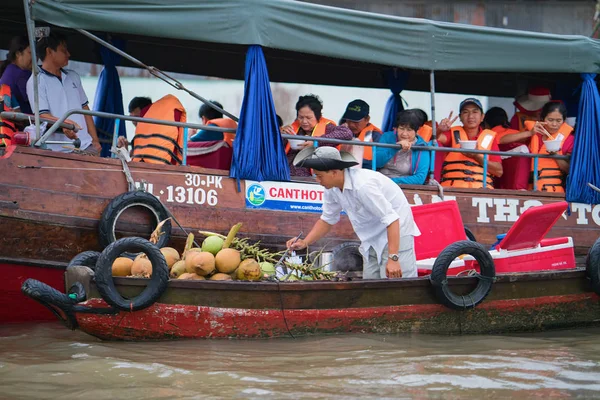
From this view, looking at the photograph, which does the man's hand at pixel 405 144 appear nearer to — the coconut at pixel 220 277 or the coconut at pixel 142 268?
the coconut at pixel 220 277

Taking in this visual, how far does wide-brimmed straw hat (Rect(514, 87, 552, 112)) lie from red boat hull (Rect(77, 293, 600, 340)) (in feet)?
10.5

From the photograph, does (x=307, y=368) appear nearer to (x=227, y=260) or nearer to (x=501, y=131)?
(x=227, y=260)

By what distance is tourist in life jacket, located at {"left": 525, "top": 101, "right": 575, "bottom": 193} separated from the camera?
832cm

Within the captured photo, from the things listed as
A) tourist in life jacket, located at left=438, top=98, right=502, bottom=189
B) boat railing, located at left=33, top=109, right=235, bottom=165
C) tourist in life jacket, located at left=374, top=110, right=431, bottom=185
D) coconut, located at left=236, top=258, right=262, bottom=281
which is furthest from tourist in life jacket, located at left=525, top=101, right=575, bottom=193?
coconut, located at left=236, top=258, right=262, bottom=281

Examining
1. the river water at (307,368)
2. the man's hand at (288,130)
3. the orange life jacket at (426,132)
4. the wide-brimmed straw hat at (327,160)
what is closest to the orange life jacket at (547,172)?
the orange life jacket at (426,132)

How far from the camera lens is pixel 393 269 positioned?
573 centimetres

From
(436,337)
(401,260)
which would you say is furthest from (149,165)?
(436,337)

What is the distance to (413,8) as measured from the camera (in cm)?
1584

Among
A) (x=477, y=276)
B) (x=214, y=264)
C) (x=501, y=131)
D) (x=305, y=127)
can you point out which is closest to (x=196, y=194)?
(x=305, y=127)

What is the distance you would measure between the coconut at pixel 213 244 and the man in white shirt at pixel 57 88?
1.83 m

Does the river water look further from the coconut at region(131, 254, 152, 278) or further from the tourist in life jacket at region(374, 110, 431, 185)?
the tourist in life jacket at region(374, 110, 431, 185)

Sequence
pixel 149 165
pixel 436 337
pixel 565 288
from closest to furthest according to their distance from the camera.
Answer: pixel 436 337, pixel 565 288, pixel 149 165

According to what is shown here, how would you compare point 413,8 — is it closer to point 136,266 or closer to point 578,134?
point 578,134

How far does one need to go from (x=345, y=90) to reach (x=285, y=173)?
8852mm
